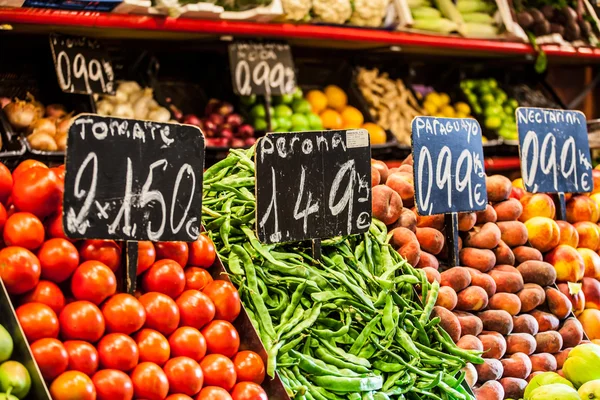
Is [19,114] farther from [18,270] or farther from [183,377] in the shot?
[183,377]

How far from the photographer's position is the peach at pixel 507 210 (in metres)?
2.63

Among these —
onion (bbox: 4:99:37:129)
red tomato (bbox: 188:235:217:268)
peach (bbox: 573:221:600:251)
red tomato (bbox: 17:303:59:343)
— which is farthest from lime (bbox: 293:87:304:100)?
red tomato (bbox: 17:303:59:343)

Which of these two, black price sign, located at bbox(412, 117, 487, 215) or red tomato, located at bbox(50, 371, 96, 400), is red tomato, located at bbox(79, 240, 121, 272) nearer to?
red tomato, located at bbox(50, 371, 96, 400)

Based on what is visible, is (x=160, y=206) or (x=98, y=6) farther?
(x=98, y=6)

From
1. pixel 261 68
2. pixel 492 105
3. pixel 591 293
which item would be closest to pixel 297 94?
pixel 261 68

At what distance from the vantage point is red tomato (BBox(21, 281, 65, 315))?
5.10 ft

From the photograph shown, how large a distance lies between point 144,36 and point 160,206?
9.66 ft

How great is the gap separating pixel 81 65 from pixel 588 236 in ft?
8.56

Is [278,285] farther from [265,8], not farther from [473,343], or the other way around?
[265,8]

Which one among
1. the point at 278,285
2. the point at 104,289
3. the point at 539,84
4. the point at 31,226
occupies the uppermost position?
the point at 31,226

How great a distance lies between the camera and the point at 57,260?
159 cm

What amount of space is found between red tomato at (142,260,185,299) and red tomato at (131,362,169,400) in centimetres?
22

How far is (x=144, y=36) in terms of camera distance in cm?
446

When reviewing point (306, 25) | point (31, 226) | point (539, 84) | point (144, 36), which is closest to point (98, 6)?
point (144, 36)
